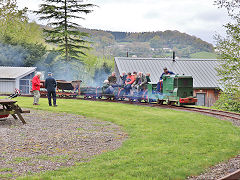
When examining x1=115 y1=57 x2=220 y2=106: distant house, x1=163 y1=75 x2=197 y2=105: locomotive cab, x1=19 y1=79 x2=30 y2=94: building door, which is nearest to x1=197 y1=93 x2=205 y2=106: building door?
x1=115 y1=57 x2=220 y2=106: distant house

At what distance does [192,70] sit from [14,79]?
23.3 m

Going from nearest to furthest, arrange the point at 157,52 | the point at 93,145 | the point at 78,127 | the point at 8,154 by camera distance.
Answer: the point at 8,154 → the point at 93,145 → the point at 78,127 → the point at 157,52

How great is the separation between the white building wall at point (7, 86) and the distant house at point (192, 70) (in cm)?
1443

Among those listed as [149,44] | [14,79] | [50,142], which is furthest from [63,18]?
[149,44]

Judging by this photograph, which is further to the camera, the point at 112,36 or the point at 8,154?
the point at 112,36

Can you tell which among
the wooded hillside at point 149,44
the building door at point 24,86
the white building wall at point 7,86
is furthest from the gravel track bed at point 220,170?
the wooded hillside at point 149,44

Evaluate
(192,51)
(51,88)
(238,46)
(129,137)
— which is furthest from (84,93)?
(192,51)

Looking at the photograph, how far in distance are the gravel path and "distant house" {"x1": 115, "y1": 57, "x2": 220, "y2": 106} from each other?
24.6m

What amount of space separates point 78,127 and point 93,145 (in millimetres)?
2995

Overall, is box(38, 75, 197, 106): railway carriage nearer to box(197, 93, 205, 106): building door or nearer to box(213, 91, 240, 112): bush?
box(213, 91, 240, 112): bush

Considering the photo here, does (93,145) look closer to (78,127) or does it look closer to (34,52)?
(78,127)

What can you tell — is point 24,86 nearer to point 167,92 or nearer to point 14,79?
point 14,79

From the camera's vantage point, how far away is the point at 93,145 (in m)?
8.67

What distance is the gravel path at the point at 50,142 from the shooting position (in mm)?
6777
